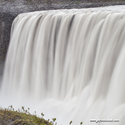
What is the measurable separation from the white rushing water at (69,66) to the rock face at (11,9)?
2.91 feet

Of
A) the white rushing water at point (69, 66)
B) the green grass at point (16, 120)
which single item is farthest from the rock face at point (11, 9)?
the green grass at point (16, 120)

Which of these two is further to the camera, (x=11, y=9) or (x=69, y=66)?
(x=11, y=9)

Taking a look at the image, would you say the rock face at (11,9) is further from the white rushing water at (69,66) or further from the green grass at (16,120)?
the green grass at (16,120)

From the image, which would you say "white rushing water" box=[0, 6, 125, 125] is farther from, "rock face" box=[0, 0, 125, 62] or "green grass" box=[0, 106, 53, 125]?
"green grass" box=[0, 106, 53, 125]

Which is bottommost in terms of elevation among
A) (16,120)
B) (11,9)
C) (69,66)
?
(69,66)

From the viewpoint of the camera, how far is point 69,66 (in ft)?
25.6

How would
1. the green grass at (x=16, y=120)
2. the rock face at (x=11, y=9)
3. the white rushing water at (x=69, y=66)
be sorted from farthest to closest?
1. the rock face at (x=11, y=9)
2. the white rushing water at (x=69, y=66)
3. the green grass at (x=16, y=120)

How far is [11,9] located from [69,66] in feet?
23.5

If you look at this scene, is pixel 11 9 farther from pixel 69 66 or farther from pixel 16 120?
Result: pixel 16 120

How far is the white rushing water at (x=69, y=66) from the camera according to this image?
18.5 feet

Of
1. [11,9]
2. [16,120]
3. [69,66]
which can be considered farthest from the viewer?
[11,9]

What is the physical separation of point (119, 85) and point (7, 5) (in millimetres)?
10687

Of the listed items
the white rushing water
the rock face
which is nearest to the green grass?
the white rushing water

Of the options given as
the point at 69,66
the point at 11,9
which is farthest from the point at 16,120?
the point at 11,9
